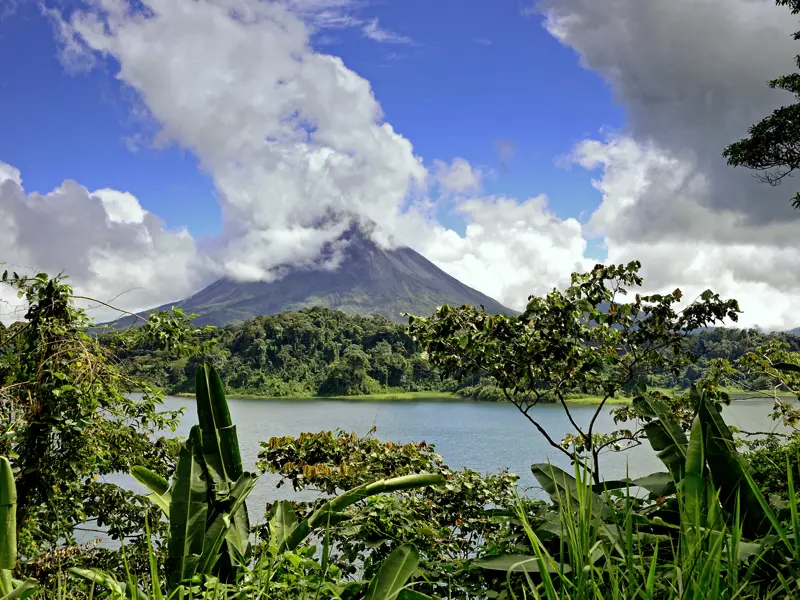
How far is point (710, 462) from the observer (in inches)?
67.4

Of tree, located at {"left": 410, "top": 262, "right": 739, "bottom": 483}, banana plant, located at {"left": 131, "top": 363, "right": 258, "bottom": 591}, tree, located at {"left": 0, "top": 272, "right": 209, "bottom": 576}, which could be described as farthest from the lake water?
banana plant, located at {"left": 131, "top": 363, "right": 258, "bottom": 591}

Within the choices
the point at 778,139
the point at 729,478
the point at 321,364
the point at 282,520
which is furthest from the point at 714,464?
the point at 321,364

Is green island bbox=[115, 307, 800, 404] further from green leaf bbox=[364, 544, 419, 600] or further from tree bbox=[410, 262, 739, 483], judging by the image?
green leaf bbox=[364, 544, 419, 600]

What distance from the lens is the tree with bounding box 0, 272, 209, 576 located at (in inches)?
130

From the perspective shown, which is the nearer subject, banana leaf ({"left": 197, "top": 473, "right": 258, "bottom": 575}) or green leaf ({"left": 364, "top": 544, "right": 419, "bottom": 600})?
green leaf ({"left": 364, "top": 544, "right": 419, "bottom": 600})

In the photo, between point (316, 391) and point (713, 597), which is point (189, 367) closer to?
point (316, 391)

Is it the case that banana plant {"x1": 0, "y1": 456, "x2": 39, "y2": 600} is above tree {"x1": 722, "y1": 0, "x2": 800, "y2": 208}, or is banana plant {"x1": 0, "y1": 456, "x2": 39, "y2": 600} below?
below

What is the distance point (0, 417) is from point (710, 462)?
3.43 m

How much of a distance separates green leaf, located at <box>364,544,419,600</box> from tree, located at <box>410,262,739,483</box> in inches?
109

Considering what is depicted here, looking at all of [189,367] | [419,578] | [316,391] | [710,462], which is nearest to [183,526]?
[419,578]

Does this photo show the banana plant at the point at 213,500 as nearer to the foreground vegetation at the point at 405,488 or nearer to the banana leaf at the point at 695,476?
the foreground vegetation at the point at 405,488

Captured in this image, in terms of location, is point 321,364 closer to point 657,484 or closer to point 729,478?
point 657,484

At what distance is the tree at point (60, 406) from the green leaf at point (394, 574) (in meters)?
2.35

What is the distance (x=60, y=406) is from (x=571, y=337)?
341cm
